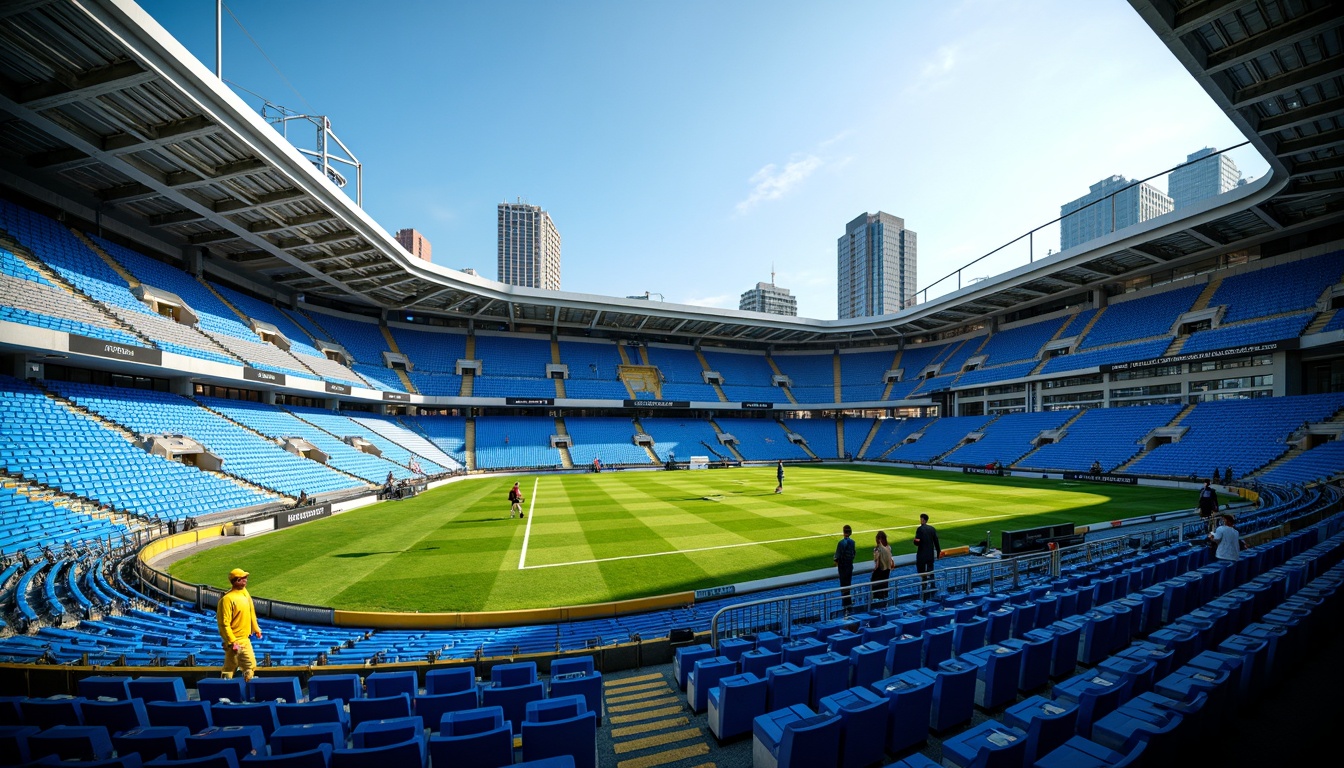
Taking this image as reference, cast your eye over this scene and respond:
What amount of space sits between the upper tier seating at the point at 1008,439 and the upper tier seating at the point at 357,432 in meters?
42.6

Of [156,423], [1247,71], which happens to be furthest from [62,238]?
[1247,71]

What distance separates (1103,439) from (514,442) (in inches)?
1830

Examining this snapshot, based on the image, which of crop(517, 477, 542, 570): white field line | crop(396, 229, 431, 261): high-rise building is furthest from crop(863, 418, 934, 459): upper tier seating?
crop(396, 229, 431, 261): high-rise building

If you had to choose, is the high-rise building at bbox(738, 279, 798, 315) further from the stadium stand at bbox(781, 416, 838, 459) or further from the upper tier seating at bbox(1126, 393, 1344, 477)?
the upper tier seating at bbox(1126, 393, 1344, 477)

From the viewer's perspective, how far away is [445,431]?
44062 mm

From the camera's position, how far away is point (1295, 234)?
32.7m

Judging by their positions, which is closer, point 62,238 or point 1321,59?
point 1321,59

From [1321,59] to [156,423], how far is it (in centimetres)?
4587

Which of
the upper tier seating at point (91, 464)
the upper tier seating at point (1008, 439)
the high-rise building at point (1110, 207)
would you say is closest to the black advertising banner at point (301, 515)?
the upper tier seating at point (91, 464)

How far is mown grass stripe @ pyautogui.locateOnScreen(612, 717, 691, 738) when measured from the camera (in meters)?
5.37

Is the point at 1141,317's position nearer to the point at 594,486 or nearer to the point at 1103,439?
the point at 1103,439

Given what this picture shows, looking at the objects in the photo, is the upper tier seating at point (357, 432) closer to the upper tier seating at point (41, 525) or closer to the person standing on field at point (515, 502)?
the person standing on field at point (515, 502)

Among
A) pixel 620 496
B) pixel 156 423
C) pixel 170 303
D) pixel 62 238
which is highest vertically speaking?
pixel 62 238

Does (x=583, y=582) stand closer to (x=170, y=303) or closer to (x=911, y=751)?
(x=911, y=751)
